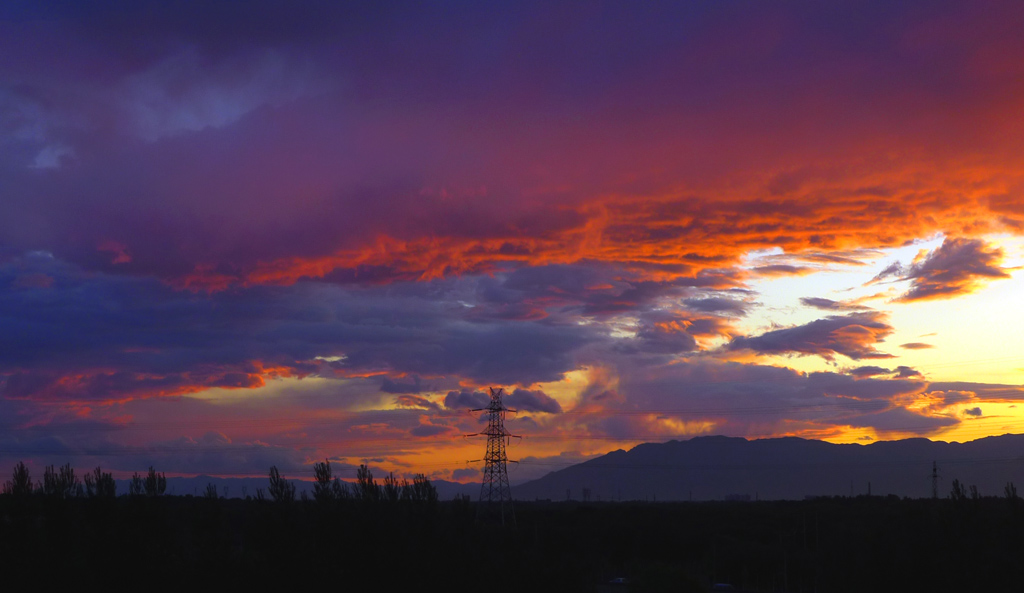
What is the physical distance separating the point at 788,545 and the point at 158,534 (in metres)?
100

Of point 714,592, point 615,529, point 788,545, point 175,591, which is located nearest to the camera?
point 175,591

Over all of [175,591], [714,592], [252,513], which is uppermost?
[252,513]

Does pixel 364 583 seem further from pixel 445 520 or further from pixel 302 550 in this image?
pixel 445 520

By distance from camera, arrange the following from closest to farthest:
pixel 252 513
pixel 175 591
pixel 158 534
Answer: pixel 175 591
pixel 158 534
pixel 252 513

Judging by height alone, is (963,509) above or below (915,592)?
above

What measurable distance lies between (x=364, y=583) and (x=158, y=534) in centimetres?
1526

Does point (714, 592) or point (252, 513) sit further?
point (714, 592)

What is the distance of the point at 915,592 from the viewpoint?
198ft

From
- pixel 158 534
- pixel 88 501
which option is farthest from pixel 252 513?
pixel 88 501

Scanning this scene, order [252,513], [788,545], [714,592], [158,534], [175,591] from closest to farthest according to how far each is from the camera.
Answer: [175,591], [158,534], [252,513], [714,592], [788,545]

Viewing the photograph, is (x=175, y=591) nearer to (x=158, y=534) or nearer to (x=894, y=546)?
(x=158, y=534)

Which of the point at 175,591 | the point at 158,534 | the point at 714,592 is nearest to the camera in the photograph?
the point at 175,591

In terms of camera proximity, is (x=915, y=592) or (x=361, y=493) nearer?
(x=915, y=592)

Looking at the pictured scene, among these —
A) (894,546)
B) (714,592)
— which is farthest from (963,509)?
(714,592)
